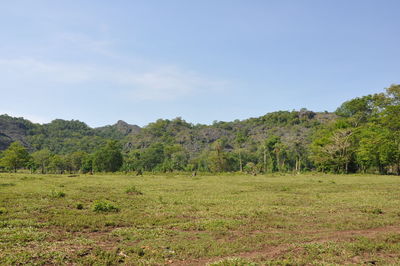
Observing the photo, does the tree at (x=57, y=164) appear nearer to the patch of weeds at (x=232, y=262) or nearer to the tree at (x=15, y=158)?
the tree at (x=15, y=158)

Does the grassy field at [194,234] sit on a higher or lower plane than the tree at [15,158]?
lower

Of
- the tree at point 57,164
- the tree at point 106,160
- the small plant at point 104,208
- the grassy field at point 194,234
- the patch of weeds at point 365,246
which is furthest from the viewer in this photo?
the tree at point 57,164

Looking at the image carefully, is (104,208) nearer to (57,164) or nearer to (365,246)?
(365,246)

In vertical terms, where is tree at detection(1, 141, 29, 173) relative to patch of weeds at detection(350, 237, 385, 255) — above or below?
above

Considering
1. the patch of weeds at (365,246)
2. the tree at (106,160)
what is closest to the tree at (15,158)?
the tree at (106,160)

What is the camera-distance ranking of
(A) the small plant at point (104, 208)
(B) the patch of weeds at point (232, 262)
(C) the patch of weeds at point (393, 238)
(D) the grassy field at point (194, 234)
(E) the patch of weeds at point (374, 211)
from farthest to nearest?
(E) the patch of weeds at point (374, 211) < (A) the small plant at point (104, 208) < (C) the patch of weeds at point (393, 238) < (D) the grassy field at point (194, 234) < (B) the patch of weeds at point (232, 262)

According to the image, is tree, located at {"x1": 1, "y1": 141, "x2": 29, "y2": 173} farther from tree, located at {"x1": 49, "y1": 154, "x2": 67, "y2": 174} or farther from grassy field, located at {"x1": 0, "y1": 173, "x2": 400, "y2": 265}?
grassy field, located at {"x1": 0, "y1": 173, "x2": 400, "y2": 265}

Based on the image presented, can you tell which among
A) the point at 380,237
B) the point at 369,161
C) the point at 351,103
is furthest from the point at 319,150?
the point at 380,237

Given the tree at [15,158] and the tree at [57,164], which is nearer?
the tree at [15,158]

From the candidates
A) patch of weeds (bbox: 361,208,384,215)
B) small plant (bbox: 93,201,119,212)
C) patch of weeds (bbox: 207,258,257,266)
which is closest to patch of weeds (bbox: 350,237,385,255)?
patch of weeds (bbox: 207,258,257,266)

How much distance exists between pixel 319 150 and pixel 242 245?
8284cm

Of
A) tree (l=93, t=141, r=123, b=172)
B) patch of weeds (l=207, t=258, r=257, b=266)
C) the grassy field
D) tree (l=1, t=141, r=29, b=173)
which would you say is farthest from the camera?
tree (l=93, t=141, r=123, b=172)

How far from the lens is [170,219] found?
52.1 ft

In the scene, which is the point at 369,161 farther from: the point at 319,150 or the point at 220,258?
the point at 220,258
